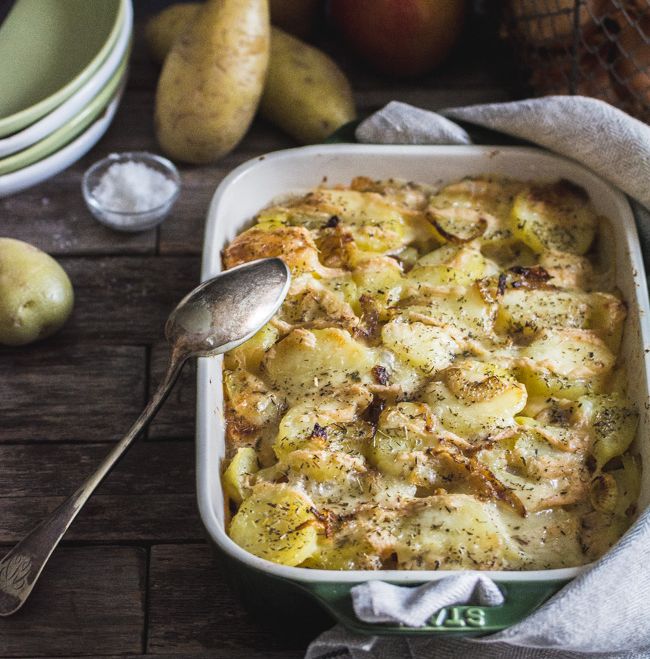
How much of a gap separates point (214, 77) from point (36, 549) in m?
1.26

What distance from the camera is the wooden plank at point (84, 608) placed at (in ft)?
5.37

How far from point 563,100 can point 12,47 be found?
1.42 m

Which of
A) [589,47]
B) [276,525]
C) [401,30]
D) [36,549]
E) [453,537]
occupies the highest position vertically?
[589,47]

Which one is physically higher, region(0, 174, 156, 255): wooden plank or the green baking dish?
the green baking dish

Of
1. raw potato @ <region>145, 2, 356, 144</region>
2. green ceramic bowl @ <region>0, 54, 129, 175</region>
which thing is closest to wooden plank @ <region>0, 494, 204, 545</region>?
green ceramic bowl @ <region>0, 54, 129, 175</region>

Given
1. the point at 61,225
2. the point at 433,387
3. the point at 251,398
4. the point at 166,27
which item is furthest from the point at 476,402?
the point at 166,27

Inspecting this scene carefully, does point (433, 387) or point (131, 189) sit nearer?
point (433, 387)

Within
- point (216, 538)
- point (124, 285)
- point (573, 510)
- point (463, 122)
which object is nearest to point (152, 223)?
point (124, 285)

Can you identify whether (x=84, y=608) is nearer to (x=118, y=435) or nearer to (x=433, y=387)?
(x=118, y=435)

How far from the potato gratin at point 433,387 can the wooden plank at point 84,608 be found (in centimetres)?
26

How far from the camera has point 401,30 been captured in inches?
102

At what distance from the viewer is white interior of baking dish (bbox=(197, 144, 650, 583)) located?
1714 mm

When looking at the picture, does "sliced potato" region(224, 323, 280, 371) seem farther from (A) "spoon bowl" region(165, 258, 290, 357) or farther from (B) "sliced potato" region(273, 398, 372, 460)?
(B) "sliced potato" region(273, 398, 372, 460)

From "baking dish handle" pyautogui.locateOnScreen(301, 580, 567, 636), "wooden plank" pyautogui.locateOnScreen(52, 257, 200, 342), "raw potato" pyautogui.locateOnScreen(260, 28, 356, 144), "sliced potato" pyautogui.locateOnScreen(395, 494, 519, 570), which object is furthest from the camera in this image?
"raw potato" pyautogui.locateOnScreen(260, 28, 356, 144)
